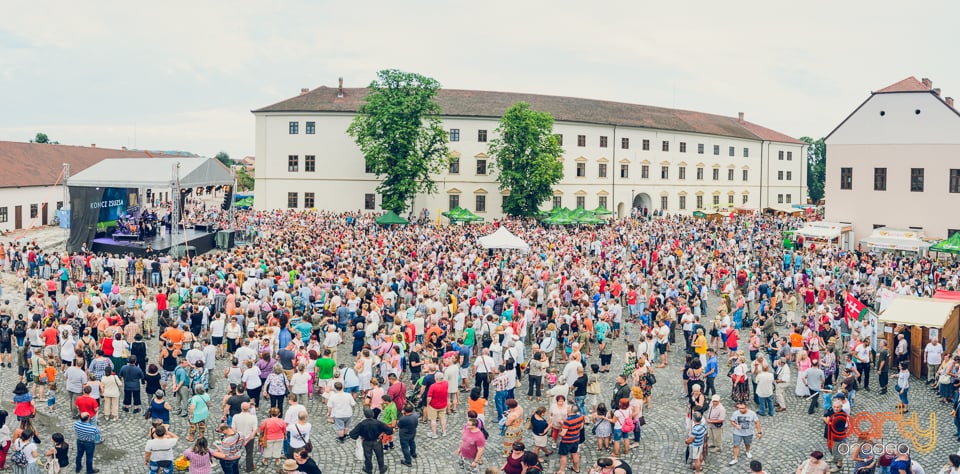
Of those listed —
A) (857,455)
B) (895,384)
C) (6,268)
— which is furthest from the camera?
(6,268)

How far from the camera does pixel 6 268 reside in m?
29.0

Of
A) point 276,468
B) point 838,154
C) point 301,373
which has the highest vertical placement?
point 838,154

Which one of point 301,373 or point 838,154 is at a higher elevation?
point 838,154

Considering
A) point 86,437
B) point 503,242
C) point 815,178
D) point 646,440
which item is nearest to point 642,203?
point 815,178

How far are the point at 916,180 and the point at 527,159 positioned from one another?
2387cm

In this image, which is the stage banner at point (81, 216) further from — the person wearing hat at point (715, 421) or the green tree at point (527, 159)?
the person wearing hat at point (715, 421)

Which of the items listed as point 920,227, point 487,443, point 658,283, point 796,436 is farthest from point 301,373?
point 920,227

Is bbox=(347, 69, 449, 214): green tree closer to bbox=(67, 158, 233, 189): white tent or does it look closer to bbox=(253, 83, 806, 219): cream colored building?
bbox=(253, 83, 806, 219): cream colored building

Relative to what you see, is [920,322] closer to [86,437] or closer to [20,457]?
[86,437]

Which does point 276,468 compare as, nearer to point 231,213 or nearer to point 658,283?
point 658,283

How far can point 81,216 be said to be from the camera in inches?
1212

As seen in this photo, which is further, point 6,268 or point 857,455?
point 6,268

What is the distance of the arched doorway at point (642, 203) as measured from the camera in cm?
6372

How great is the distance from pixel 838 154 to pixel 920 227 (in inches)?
236
